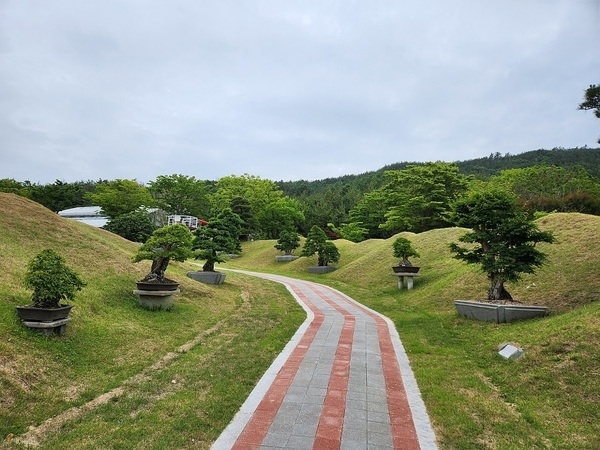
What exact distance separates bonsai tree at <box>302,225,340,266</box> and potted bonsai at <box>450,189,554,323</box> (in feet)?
56.5

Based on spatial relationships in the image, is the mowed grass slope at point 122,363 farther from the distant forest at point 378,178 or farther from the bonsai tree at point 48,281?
the distant forest at point 378,178

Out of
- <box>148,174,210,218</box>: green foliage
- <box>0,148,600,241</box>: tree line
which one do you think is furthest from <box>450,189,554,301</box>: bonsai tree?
<box>148,174,210,218</box>: green foliage

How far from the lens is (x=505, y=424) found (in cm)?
458

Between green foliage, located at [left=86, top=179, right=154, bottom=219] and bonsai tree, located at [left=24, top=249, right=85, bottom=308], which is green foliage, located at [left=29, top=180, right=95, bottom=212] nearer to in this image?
green foliage, located at [left=86, top=179, right=154, bottom=219]

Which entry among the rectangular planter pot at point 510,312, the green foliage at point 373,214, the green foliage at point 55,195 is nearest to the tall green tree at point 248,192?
the green foliage at point 373,214

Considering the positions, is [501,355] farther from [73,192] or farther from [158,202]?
[73,192]

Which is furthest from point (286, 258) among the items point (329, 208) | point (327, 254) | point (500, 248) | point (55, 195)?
point (55, 195)

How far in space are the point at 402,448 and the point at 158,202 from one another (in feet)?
142

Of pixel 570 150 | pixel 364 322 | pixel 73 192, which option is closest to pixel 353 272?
pixel 364 322

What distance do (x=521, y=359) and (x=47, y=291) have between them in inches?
316

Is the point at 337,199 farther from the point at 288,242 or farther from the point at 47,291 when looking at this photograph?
the point at 47,291

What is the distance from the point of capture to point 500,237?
10.4m

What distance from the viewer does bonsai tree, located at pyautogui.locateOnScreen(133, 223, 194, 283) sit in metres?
11.0

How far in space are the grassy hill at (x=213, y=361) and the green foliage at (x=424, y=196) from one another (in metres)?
20.1
